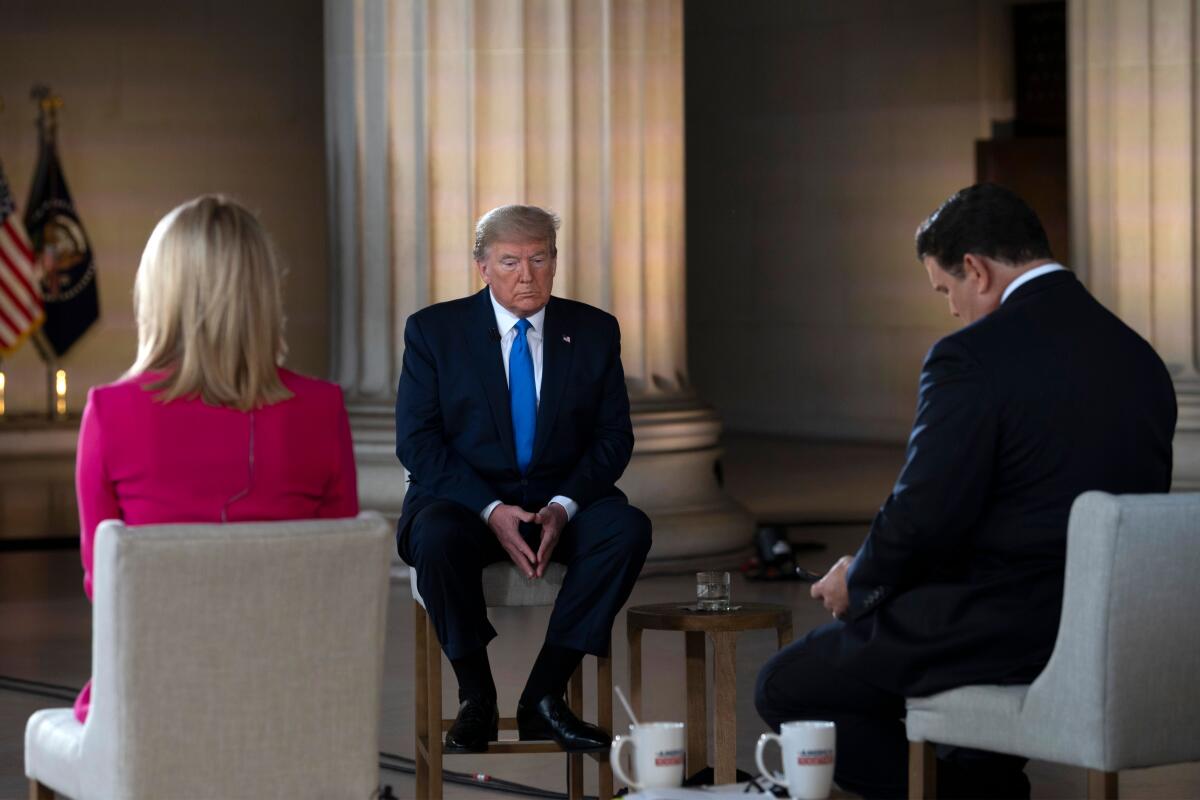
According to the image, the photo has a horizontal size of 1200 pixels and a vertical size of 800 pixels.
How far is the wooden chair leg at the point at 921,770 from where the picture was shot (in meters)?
3.59

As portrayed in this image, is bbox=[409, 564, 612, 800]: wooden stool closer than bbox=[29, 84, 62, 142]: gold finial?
Yes

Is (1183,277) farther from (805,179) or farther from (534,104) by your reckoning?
(805,179)

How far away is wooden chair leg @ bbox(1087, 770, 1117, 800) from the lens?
345 cm

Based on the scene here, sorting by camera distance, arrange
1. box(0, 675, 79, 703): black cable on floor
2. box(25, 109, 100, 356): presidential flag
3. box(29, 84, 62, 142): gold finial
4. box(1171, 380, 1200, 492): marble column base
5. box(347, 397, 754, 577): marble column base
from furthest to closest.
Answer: box(29, 84, 62, 142): gold finial, box(25, 109, 100, 356): presidential flag, box(347, 397, 754, 577): marble column base, box(1171, 380, 1200, 492): marble column base, box(0, 675, 79, 703): black cable on floor

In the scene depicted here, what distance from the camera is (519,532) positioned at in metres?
4.55

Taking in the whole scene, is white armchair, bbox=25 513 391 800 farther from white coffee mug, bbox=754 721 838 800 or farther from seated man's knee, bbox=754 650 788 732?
seated man's knee, bbox=754 650 788 732

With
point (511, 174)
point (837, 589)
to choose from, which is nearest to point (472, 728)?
point (837, 589)

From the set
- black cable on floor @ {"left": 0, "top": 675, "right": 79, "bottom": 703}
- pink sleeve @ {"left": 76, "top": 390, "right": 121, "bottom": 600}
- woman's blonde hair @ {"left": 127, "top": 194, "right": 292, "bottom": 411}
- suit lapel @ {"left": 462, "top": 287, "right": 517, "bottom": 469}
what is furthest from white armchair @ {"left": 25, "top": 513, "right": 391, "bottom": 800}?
black cable on floor @ {"left": 0, "top": 675, "right": 79, "bottom": 703}

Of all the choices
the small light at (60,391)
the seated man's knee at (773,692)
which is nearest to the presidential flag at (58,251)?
the small light at (60,391)

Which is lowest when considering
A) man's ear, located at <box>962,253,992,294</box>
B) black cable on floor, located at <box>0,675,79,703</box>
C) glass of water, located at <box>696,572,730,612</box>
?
black cable on floor, located at <box>0,675,79,703</box>

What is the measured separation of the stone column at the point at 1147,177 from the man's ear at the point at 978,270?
15.4ft

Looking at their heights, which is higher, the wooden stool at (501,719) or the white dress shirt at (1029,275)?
the white dress shirt at (1029,275)

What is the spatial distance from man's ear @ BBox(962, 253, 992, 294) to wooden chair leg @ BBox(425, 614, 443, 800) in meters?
1.51

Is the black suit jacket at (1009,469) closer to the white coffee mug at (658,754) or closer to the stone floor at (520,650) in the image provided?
the white coffee mug at (658,754)
